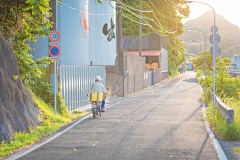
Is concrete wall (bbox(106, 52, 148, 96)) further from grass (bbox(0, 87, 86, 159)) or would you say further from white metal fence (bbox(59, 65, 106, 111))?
grass (bbox(0, 87, 86, 159))

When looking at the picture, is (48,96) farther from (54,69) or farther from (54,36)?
(54,36)

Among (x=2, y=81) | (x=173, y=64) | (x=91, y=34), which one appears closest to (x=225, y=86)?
(x=2, y=81)

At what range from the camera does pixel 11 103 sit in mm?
8219

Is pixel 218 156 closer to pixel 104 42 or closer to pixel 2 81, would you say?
pixel 2 81

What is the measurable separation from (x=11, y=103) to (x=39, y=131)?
1213 mm

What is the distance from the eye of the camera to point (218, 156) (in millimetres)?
6184

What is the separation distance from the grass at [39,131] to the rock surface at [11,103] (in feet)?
0.69

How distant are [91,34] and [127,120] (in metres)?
16.5

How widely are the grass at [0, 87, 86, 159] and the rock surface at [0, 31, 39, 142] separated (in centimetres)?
21

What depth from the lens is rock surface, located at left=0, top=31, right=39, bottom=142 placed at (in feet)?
24.5

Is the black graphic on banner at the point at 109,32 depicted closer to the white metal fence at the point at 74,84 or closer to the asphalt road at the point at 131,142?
the white metal fence at the point at 74,84

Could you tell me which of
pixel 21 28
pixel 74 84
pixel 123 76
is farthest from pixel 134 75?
pixel 21 28

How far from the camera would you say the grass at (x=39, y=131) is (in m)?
6.84

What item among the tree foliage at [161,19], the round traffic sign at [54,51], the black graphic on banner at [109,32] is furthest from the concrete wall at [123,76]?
the tree foliage at [161,19]
